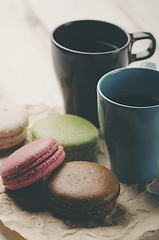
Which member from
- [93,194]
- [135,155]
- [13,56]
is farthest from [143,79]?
[13,56]

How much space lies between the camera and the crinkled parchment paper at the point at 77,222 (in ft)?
1.93

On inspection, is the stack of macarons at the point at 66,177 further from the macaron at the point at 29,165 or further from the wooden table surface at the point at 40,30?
the wooden table surface at the point at 40,30

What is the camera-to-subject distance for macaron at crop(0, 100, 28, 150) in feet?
2.54

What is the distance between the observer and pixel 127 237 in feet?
1.91

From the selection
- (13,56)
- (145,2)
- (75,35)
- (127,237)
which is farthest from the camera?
(145,2)

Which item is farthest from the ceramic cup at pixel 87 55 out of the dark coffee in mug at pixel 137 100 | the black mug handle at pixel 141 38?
the dark coffee in mug at pixel 137 100

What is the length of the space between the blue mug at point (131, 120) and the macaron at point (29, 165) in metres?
0.14

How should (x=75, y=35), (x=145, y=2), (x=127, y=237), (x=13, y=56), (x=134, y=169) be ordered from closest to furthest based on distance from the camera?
(x=127, y=237)
(x=134, y=169)
(x=75, y=35)
(x=13, y=56)
(x=145, y=2)

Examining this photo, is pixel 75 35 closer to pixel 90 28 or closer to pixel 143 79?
pixel 90 28

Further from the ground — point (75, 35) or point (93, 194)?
point (75, 35)

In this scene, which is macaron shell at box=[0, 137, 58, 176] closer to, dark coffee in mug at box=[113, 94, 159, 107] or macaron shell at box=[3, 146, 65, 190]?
macaron shell at box=[3, 146, 65, 190]

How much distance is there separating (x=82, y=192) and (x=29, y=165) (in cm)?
12

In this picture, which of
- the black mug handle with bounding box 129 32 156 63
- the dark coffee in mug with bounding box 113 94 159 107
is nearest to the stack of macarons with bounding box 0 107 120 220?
the dark coffee in mug with bounding box 113 94 159 107

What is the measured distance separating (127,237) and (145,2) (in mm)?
1097
